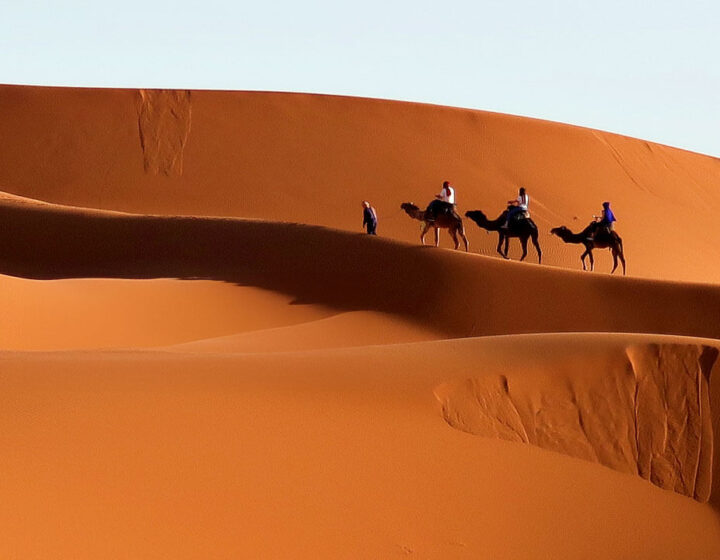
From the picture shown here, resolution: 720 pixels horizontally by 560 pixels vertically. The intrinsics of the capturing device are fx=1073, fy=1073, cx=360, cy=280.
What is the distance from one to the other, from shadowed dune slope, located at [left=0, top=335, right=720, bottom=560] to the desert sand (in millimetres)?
16

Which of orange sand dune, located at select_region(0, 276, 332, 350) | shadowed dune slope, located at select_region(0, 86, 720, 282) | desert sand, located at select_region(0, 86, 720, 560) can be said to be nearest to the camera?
desert sand, located at select_region(0, 86, 720, 560)

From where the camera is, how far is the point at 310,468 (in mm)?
6129

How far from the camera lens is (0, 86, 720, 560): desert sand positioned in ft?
18.3

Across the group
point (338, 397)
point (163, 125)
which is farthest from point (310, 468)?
point (163, 125)

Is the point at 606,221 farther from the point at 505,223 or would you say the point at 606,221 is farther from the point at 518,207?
the point at 518,207

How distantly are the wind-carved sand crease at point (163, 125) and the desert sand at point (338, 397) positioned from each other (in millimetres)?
9384

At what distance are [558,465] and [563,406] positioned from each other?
76 cm

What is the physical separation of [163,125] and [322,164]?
6.17m

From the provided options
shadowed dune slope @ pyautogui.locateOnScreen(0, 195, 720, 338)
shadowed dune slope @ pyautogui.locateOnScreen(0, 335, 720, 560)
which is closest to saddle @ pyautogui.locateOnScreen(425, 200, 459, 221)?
shadowed dune slope @ pyautogui.locateOnScreen(0, 195, 720, 338)

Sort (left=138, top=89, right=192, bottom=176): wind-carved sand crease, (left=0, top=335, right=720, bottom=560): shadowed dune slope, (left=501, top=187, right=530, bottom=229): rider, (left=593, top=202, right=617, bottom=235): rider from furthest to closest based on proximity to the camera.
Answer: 1. (left=138, top=89, right=192, bottom=176): wind-carved sand crease
2. (left=593, top=202, right=617, bottom=235): rider
3. (left=501, top=187, right=530, bottom=229): rider
4. (left=0, top=335, right=720, bottom=560): shadowed dune slope

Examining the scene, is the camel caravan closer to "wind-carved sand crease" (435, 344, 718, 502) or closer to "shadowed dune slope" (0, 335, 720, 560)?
"wind-carved sand crease" (435, 344, 718, 502)

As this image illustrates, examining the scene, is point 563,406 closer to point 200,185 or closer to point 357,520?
point 357,520

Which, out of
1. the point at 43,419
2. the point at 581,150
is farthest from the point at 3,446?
the point at 581,150

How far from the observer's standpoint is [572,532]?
614 cm
